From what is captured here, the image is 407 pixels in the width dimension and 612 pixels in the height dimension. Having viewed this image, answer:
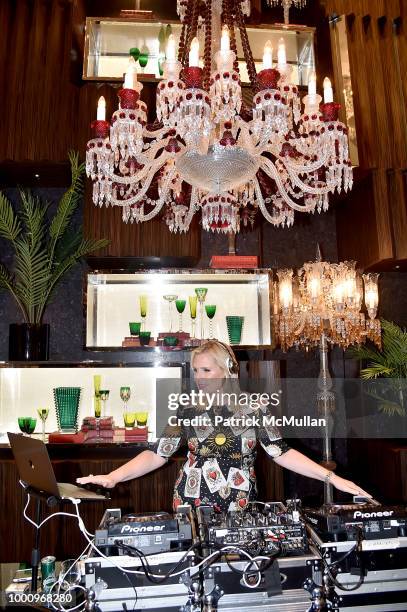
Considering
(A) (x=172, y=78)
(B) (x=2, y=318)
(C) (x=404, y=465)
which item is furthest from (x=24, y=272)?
(C) (x=404, y=465)

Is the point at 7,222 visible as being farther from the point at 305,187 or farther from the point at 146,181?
the point at 305,187

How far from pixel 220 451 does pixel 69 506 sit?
1.60 m

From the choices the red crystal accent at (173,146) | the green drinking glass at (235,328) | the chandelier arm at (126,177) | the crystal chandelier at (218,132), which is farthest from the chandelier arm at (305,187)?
the green drinking glass at (235,328)

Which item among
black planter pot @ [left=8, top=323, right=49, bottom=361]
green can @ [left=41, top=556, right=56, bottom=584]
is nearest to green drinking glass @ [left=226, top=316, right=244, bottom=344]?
black planter pot @ [left=8, top=323, right=49, bottom=361]

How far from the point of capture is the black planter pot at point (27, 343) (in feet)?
10.7

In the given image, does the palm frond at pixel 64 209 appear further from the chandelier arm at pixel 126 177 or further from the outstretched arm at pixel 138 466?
the outstretched arm at pixel 138 466

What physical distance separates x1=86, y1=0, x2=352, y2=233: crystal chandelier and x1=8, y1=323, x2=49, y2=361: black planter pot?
1.35m

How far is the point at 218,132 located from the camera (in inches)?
76.2

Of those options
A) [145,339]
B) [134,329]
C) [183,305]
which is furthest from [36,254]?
[183,305]

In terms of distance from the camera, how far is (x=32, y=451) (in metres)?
1.43

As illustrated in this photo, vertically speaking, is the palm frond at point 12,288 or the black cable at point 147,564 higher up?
the palm frond at point 12,288

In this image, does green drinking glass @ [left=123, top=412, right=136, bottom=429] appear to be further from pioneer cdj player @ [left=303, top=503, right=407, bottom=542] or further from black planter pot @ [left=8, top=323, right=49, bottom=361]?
pioneer cdj player @ [left=303, top=503, right=407, bottom=542]

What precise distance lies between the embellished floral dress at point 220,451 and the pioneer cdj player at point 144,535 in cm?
52

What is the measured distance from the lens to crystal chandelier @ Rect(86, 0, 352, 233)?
166 centimetres
